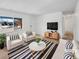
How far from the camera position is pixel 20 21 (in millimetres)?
5484

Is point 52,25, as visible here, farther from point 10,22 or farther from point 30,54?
point 30,54

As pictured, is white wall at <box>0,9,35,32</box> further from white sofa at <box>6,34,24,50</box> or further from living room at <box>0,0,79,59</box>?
white sofa at <box>6,34,24,50</box>

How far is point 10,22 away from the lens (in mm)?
4660

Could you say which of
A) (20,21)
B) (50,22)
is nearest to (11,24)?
(20,21)

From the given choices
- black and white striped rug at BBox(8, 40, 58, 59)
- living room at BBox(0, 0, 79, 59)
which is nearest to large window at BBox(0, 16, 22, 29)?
living room at BBox(0, 0, 79, 59)

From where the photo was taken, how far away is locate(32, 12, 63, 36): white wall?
5590 millimetres

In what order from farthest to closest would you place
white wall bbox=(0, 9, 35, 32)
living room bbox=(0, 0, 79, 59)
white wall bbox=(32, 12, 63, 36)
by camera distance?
white wall bbox=(32, 12, 63, 36) < white wall bbox=(0, 9, 35, 32) < living room bbox=(0, 0, 79, 59)

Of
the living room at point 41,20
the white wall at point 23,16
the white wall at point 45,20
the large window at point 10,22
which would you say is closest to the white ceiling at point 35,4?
the living room at point 41,20

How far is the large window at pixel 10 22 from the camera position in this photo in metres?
4.21

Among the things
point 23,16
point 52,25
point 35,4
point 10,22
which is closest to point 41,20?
point 52,25

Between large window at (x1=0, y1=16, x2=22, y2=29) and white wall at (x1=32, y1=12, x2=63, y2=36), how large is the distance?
246 centimetres

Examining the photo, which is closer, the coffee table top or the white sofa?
the coffee table top

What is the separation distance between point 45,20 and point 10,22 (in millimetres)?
3325

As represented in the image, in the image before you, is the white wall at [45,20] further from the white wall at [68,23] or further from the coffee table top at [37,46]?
the coffee table top at [37,46]
